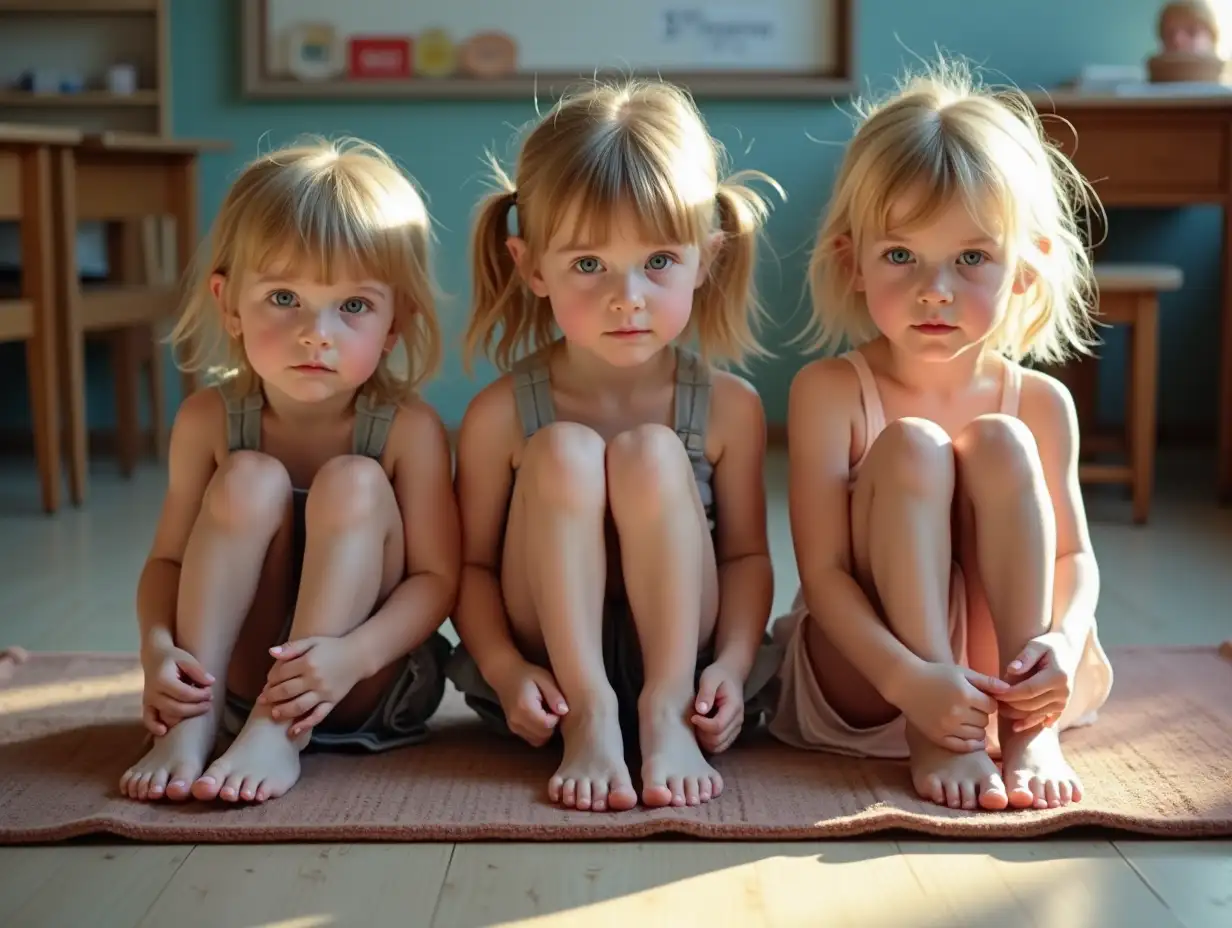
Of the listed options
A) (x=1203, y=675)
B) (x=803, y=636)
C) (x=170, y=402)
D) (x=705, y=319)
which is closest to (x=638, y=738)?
(x=803, y=636)

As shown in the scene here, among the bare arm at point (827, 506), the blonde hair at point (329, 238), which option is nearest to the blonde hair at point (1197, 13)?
the bare arm at point (827, 506)

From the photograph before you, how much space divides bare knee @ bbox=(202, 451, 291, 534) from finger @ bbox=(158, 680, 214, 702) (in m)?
0.14

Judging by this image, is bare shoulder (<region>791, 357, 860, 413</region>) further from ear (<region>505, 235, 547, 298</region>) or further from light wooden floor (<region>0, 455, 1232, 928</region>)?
light wooden floor (<region>0, 455, 1232, 928</region>)

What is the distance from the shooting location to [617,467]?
1372mm

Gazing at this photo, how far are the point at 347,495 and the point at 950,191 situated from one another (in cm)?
60

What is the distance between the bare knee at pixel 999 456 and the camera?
4.44 ft

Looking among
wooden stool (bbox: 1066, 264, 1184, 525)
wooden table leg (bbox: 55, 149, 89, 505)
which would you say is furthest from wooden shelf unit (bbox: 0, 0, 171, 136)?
wooden stool (bbox: 1066, 264, 1184, 525)

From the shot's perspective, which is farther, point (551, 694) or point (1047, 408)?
point (1047, 408)

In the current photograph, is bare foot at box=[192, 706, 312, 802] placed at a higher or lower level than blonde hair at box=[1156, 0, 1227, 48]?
lower

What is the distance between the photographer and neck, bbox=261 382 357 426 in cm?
150

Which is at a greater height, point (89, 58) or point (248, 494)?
point (89, 58)

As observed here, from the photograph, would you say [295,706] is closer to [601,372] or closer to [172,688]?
[172,688]

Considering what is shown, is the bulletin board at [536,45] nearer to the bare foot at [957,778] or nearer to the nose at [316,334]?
the nose at [316,334]

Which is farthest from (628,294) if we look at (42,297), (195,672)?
(42,297)
